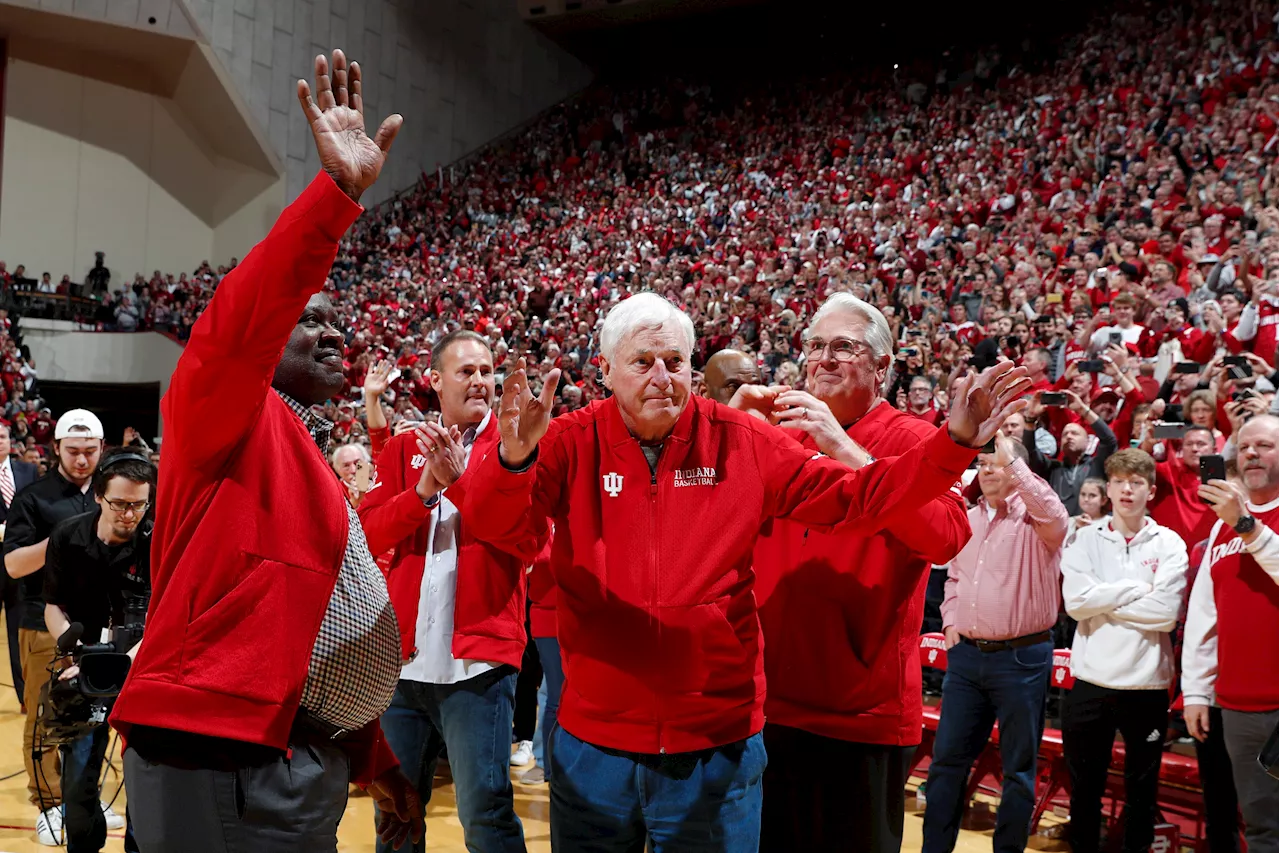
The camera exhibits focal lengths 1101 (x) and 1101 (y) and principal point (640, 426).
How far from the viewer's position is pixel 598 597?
2268 millimetres

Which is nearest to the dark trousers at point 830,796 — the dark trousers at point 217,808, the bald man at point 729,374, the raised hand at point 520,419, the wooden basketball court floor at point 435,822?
the raised hand at point 520,419

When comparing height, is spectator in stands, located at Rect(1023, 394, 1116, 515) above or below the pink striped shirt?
above

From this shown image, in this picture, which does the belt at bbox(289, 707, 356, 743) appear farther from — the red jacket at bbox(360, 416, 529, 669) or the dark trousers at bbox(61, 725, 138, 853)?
the dark trousers at bbox(61, 725, 138, 853)

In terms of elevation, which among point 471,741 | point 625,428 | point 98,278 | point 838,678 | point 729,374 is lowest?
point 471,741

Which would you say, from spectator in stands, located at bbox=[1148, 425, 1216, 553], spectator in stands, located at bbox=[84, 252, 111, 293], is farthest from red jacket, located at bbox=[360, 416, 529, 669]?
spectator in stands, located at bbox=[84, 252, 111, 293]

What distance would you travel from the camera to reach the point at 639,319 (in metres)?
2.31

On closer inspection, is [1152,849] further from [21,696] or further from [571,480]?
[21,696]

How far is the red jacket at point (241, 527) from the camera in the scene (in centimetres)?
168

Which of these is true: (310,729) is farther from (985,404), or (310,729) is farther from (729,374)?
(729,374)

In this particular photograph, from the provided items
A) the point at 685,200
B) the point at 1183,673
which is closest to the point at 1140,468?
the point at 1183,673

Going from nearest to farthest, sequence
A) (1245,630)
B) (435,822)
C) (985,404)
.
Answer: (985,404)
(1245,630)
(435,822)

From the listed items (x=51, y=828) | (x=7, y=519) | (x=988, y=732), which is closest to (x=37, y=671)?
(x=7, y=519)

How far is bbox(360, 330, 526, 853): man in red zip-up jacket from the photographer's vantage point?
3.19 metres

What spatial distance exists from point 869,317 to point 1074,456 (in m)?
4.32
